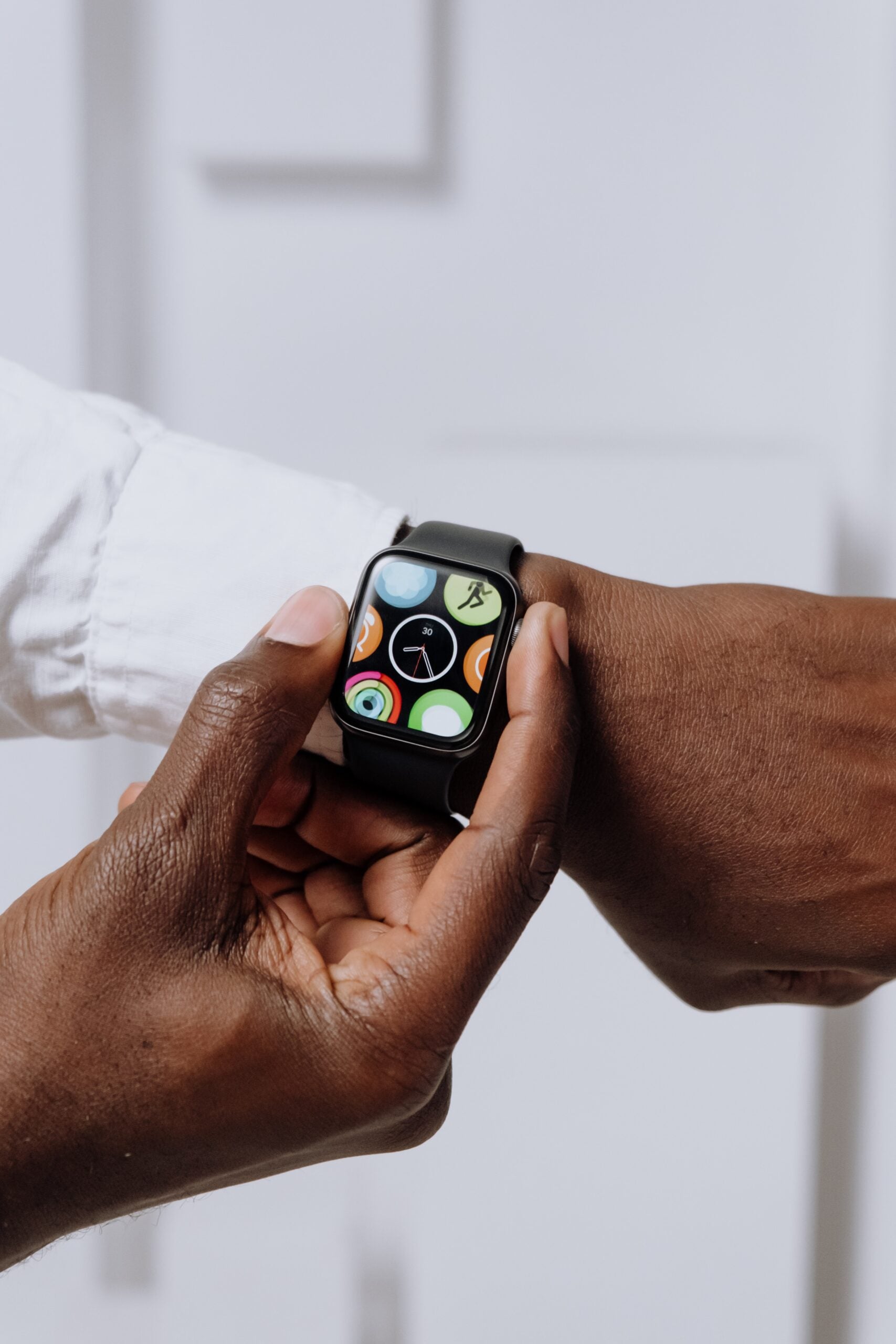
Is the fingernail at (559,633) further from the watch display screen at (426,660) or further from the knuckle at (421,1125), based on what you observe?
the knuckle at (421,1125)

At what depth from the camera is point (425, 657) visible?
515 millimetres

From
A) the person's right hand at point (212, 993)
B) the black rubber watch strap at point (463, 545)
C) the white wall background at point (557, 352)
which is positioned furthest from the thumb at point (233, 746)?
the white wall background at point (557, 352)

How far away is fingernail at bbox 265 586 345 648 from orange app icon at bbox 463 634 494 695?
0.06 m

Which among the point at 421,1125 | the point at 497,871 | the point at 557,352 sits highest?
the point at 557,352

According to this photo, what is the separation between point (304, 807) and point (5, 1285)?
815mm

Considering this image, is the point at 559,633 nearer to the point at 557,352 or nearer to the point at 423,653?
the point at 423,653

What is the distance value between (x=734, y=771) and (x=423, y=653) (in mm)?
210

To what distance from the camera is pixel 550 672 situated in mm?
490

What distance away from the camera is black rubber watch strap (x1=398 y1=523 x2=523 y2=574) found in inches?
21.3

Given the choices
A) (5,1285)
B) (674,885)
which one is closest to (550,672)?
(674,885)

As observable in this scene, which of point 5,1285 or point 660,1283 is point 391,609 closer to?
point 660,1283

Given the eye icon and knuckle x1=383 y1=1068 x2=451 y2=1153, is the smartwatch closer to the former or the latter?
the eye icon

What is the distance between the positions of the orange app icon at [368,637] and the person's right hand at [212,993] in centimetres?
7

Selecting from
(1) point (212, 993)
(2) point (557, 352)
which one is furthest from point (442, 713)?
(2) point (557, 352)
